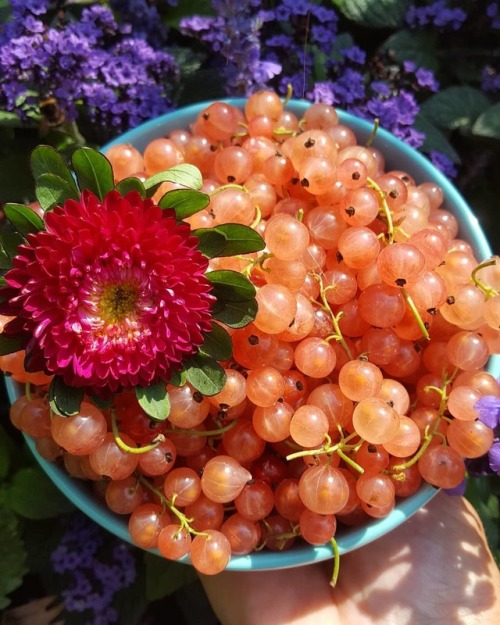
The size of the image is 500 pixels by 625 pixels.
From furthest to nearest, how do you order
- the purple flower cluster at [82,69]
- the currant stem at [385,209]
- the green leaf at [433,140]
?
the green leaf at [433,140]
the purple flower cluster at [82,69]
the currant stem at [385,209]

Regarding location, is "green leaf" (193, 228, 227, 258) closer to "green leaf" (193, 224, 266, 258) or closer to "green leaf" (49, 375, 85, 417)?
"green leaf" (193, 224, 266, 258)

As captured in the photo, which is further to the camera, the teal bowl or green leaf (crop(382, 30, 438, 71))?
green leaf (crop(382, 30, 438, 71))

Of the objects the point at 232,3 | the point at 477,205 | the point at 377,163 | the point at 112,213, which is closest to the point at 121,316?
the point at 112,213

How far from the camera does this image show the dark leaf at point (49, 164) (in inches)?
18.7

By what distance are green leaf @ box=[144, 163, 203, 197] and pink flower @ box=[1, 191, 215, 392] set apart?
0.04m

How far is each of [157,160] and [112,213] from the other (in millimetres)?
197

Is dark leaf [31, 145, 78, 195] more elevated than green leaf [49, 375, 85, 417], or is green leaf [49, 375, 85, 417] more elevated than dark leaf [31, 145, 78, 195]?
dark leaf [31, 145, 78, 195]

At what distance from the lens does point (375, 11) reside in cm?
83

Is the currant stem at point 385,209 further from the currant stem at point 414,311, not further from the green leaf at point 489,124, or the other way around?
the green leaf at point 489,124

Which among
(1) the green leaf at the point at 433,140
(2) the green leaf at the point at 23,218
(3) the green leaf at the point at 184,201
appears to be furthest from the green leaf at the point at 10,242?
(1) the green leaf at the point at 433,140

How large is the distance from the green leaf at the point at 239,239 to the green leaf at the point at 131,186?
0.05 metres

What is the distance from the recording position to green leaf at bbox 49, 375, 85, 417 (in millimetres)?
476

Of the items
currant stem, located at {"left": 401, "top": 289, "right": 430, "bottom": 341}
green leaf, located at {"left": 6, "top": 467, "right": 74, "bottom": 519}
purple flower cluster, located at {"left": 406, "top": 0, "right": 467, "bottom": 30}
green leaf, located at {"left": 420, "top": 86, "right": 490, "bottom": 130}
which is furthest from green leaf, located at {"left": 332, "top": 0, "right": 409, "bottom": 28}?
green leaf, located at {"left": 6, "top": 467, "right": 74, "bottom": 519}

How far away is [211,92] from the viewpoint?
816mm
